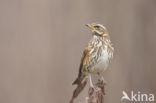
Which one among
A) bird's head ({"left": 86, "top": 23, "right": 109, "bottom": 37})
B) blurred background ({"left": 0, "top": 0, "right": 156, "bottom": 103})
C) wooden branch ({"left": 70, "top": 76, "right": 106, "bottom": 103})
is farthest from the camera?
blurred background ({"left": 0, "top": 0, "right": 156, "bottom": 103})

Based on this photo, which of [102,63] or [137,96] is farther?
[137,96]

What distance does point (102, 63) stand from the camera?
6.76 feet

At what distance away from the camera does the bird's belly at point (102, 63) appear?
81.1 inches

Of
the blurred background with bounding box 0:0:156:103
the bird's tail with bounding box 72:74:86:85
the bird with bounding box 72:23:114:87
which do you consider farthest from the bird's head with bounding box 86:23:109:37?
the blurred background with bounding box 0:0:156:103

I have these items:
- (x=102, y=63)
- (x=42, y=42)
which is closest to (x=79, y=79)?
(x=102, y=63)

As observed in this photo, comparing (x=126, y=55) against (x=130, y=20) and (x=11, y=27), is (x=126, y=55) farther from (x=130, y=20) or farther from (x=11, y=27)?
(x=11, y=27)

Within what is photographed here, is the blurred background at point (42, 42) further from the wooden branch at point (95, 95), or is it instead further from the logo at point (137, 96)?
the wooden branch at point (95, 95)

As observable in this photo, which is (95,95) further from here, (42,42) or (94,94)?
(42,42)

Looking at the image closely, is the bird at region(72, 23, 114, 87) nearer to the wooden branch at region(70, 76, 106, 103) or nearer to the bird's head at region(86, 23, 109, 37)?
the bird's head at region(86, 23, 109, 37)

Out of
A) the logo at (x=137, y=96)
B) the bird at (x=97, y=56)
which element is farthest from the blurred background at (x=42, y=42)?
the bird at (x=97, y=56)

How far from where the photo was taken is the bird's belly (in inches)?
81.1

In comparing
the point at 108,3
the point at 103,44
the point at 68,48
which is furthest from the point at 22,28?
the point at 103,44

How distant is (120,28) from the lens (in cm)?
295

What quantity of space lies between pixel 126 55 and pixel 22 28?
573 millimetres
